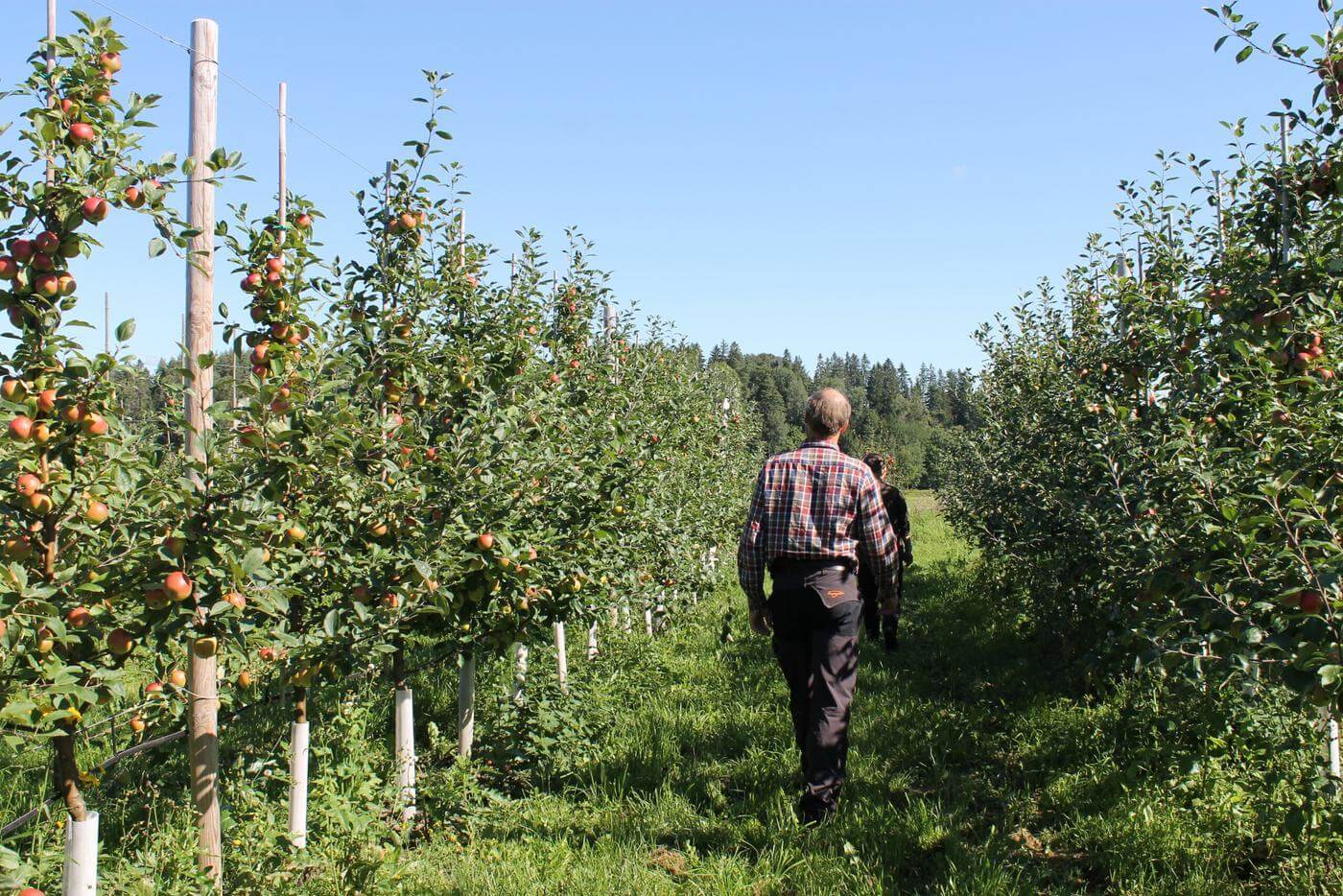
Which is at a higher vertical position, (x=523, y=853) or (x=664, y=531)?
(x=664, y=531)

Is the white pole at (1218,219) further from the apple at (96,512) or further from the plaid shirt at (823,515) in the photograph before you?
the apple at (96,512)

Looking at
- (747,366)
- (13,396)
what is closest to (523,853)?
(13,396)

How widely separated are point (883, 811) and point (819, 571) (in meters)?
1.07

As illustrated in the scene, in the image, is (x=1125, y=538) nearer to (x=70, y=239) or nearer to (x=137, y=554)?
(x=137, y=554)

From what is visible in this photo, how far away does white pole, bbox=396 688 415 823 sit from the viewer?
12.6ft

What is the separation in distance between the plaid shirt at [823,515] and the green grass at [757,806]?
1.04m

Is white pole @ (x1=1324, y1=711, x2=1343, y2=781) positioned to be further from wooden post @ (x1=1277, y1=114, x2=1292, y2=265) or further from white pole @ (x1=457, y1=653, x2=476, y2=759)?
white pole @ (x1=457, y1=653, x2=476, y2=759)

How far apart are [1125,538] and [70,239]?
12.8ft

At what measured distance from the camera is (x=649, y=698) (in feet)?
19.0

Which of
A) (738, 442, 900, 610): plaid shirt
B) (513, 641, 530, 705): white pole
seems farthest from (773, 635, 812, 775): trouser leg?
(513, 641, 530, 705): white pole

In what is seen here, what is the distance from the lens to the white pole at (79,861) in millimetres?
2379

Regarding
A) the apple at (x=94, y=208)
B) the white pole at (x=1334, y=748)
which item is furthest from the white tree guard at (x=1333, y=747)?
the apple at (x=94, y=208)

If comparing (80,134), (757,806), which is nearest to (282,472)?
(80,134)

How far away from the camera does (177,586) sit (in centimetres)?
227
